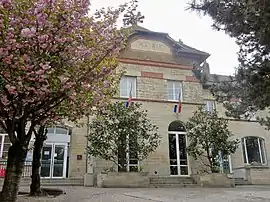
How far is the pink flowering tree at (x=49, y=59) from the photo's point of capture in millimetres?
5090

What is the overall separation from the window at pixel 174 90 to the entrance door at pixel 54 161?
23.9 ft

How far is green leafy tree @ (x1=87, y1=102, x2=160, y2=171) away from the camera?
12789 millimetres

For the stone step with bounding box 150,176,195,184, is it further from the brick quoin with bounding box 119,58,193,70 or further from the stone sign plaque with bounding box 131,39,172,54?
the stone sign plaque with bounding box 131,39,172,54

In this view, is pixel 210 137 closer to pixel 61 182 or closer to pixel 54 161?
pixel 61 182

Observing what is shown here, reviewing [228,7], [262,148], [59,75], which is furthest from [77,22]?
[262,148]

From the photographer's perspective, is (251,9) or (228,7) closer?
(251,9)

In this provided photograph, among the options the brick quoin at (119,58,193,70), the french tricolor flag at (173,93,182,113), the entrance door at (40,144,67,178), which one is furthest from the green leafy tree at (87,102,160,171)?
the brick quoin at (119,58,193,70)

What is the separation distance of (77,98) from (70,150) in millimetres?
10175

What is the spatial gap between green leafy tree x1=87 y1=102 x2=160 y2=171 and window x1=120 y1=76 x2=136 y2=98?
3628mm

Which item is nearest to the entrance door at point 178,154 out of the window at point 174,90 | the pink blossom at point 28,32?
the window at point 174,90

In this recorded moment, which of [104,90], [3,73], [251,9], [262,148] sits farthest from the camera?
[262,148]

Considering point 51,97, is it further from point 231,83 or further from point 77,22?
point 231,83

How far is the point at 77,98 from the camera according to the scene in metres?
6.46

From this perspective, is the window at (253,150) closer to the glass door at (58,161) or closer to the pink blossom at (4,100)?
the glass door at (58,161)
